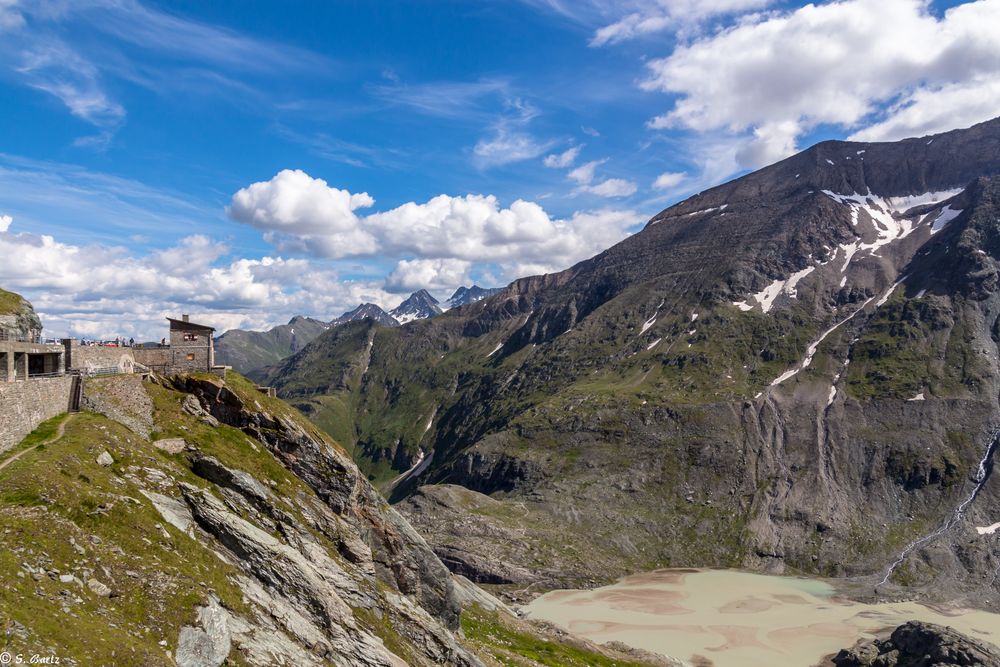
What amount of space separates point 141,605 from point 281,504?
20.1 metres

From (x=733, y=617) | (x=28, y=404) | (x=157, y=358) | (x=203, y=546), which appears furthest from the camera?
(x=733, y=617)

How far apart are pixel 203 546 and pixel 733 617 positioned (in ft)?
515

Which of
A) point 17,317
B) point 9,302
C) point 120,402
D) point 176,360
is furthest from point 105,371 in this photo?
point 9,302

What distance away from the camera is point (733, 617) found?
160000 millimetres

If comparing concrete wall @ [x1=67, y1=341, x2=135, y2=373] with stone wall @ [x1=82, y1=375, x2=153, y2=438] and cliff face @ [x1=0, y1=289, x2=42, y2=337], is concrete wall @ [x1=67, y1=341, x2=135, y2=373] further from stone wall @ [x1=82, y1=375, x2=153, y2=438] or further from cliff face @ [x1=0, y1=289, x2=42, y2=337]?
cliff face @ [x1=0, y1=289, x2=42, y2=337]

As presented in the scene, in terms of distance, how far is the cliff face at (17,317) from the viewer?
7528 cm

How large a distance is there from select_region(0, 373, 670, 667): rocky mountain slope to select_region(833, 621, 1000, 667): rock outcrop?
8560 centimetres

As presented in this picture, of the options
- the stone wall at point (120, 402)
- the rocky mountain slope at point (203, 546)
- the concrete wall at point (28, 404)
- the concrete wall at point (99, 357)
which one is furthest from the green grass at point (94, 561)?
the concrete wall at point (99, 357)

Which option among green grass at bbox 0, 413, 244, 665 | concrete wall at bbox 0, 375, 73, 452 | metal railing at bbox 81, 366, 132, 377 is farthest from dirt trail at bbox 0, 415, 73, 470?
metal railing at bbox 81, 366, 132, 377

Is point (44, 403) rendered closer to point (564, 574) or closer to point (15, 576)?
point (15, 576)

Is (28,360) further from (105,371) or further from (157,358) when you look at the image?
(157,358)

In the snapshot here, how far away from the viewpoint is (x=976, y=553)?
18475 cm

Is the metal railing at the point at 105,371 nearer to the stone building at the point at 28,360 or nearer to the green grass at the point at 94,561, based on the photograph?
the stone building at the point at 28,360

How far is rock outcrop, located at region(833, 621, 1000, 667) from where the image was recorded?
10531 centimetres
